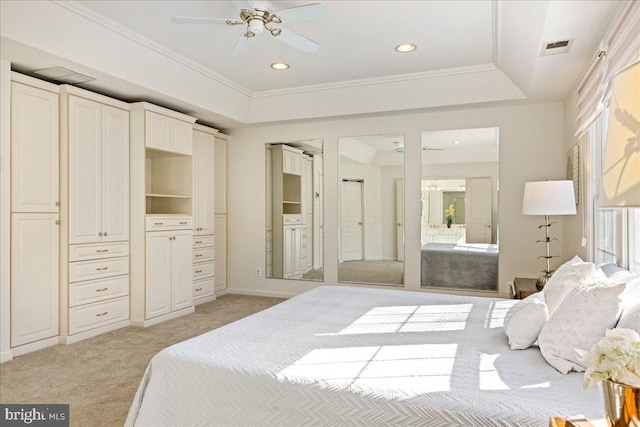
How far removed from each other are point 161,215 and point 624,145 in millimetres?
4297

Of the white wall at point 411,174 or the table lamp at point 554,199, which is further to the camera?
the white wall at point 411,174

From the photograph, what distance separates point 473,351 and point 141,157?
145 inches

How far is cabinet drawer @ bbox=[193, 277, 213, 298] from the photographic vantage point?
521 cm

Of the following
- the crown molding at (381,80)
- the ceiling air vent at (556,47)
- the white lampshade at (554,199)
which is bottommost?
the white lampshade at (554,199)

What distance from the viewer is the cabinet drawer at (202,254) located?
5215 millimetres

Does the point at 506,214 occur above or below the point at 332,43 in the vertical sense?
below

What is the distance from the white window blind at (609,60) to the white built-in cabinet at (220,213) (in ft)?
14.0

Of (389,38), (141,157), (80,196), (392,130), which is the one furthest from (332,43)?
(80,196)

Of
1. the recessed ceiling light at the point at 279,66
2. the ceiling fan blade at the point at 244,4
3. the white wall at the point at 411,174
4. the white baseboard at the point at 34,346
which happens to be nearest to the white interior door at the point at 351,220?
the white wall at the point at 411,174

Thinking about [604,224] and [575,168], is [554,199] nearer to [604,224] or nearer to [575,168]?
[604,224]

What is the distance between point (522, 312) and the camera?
6.17 ft

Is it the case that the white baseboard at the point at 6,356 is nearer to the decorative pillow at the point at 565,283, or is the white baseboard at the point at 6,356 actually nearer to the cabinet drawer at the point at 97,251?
the cabinet drawer at the point at 97,251

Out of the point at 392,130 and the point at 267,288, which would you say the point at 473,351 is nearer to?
the point at 392,130

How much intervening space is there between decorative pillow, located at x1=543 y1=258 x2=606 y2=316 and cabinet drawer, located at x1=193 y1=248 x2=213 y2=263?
160 inches
